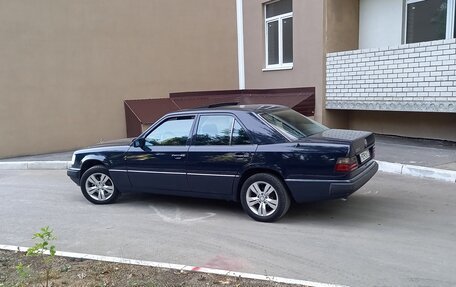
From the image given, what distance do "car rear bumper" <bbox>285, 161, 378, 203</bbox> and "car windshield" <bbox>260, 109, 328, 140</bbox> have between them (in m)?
0.62

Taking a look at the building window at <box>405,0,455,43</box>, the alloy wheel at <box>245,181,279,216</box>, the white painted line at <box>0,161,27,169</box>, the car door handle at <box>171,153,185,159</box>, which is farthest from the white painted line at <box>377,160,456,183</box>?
the white painted line at <box>0,161,27,169</box>

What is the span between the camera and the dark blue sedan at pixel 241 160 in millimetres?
5312

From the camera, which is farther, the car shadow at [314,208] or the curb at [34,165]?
the curb at [34,165]

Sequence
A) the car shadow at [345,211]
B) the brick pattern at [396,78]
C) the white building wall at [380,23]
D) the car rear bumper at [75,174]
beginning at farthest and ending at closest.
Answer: the white building wall at [380,23]
the brick pattern at [396,78]
the car rear bumper at [75,174]
the car shadow at [345,211]

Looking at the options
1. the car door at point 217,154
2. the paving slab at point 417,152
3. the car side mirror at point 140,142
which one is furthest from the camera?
the paving slab at point 417,152

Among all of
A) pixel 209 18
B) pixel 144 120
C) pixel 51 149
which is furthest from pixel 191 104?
pixel 51 149

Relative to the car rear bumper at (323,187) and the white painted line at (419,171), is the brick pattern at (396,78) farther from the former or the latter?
the car rear bumper at (323,187)

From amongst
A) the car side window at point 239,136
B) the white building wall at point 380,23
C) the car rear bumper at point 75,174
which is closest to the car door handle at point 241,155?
the car side window at point 239,136

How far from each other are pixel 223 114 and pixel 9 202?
416cm

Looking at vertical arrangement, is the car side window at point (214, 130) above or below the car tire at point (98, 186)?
above

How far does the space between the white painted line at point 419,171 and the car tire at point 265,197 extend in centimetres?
333

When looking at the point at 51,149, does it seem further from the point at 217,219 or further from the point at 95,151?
the point at 217,219

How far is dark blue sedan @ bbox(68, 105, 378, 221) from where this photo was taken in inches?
209

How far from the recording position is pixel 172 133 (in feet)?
21.1
